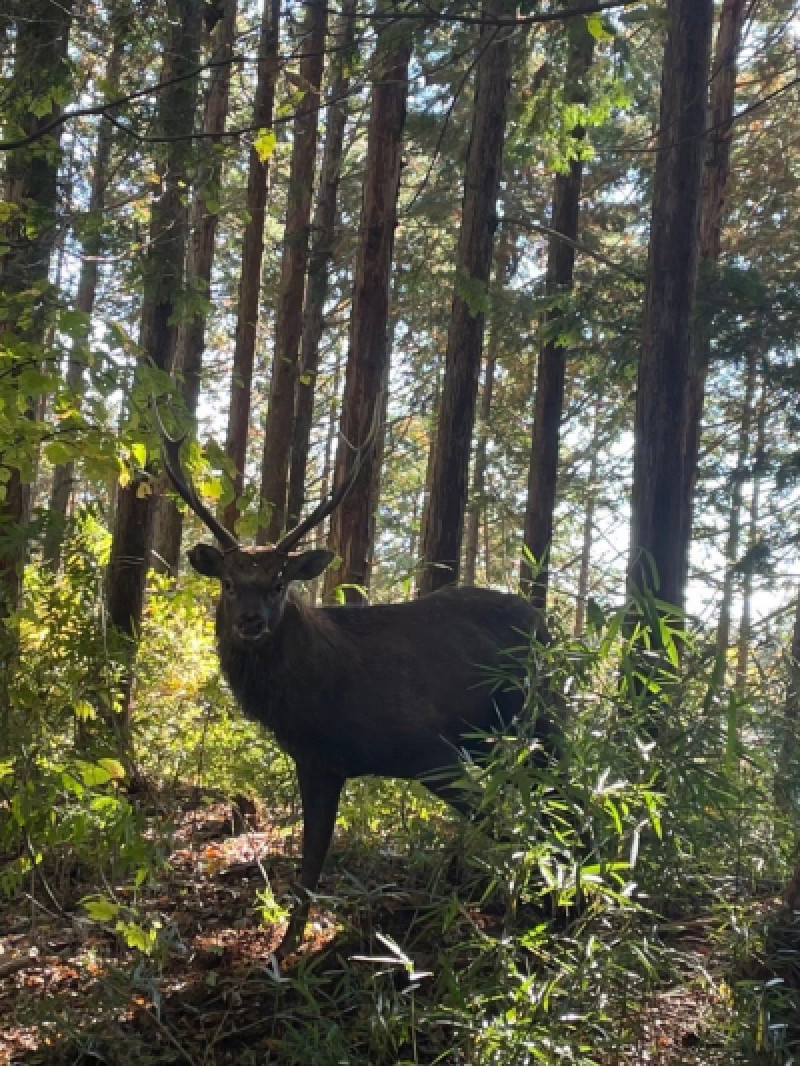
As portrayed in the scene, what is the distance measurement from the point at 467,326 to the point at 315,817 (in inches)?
222

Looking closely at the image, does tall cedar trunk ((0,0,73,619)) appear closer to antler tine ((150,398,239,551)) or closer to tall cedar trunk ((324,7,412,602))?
antler tine ((150,398,239,551))

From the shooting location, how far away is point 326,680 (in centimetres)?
575

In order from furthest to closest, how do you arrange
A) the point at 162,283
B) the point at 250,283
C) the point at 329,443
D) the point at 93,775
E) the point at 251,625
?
1. the point at 329,443
2. the point at 250,283
3. the point at 162,283
4. the point at 251,625
5. the point at 93,775

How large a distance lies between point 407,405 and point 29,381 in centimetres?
1905

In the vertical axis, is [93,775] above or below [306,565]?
below

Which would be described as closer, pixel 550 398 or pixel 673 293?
pixel 673 293

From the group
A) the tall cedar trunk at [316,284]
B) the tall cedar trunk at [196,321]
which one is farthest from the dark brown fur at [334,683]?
the tall cedar trunk at [316,284]

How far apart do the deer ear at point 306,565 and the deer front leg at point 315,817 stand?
3.54 feet

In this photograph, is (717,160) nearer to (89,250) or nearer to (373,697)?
(89,250)

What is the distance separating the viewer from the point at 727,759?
3.84m

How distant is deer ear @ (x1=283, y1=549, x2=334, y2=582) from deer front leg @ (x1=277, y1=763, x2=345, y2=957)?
1080 millimetres

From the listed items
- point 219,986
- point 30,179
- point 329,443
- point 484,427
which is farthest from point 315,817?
point 329,443

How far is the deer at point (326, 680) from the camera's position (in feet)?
18.3

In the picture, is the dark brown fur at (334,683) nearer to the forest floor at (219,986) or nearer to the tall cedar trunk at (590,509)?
the forest floor at (219,986)
